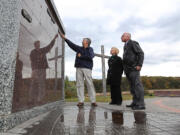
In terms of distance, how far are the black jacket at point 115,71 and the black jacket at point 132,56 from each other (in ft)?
1.94

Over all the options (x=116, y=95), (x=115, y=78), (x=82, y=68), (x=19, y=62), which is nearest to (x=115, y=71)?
(x=115, y=78)

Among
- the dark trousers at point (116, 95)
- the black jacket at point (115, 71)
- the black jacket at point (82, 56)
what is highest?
the black jacket at point (82, 56)

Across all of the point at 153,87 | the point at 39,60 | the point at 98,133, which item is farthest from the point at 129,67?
the point at 153,87

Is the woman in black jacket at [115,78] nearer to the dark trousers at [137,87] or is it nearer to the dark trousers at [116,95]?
the dark trousers at [116,95]

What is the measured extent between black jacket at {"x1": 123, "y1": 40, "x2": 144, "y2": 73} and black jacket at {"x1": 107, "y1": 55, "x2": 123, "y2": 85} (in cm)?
59

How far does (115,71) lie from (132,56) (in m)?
0.84

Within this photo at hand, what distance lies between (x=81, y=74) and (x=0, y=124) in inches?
106

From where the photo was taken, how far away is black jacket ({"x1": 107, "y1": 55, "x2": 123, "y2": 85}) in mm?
4023

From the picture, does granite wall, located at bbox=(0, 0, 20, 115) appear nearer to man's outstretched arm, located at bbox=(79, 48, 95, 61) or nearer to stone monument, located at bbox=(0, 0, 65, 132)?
stone monument, located at bbox=(0, 0, 65, 132)

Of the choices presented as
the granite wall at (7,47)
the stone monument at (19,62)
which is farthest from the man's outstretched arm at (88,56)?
the granite wall at (7,47)

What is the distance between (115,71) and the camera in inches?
159

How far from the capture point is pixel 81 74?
12.9 ft

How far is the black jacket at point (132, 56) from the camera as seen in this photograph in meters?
3.29

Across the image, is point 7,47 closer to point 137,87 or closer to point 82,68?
point 82,68
